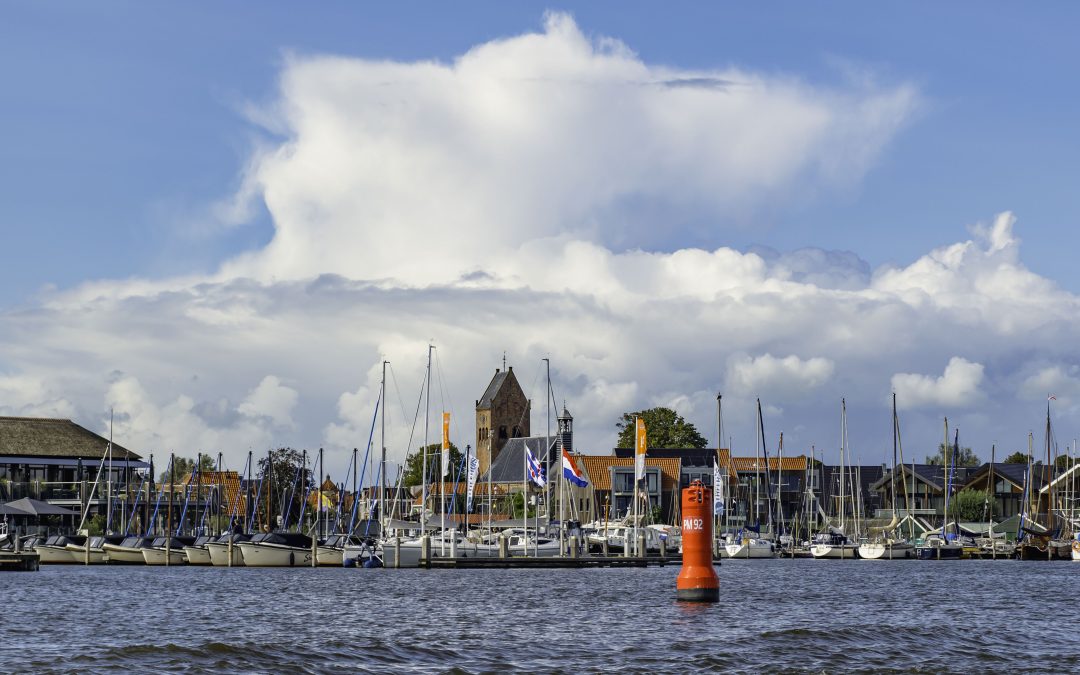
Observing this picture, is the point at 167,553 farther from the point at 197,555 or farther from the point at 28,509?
the point at 28,509

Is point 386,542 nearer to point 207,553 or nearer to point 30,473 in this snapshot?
point 207,553

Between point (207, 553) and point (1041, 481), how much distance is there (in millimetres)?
85548

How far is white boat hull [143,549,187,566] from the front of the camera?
102062 millimetres

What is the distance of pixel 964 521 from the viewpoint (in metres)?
142

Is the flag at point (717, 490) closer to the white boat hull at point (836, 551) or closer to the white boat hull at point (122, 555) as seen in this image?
the white boat hull at point (836, 551)

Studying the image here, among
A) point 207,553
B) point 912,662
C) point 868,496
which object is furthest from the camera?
point 868,496

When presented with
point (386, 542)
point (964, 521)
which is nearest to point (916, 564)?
point (964, 521)

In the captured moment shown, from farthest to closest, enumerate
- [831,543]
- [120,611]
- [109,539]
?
[831,543] < [109,539] < [120,611]

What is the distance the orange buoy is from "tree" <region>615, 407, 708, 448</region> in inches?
4979

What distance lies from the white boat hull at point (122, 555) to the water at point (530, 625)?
26.5 metres

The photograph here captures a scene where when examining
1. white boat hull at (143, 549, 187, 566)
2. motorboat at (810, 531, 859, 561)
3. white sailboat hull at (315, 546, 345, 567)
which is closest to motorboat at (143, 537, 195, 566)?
white boat hull at (143, 549, 187, 566)

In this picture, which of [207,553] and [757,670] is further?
[207,553]

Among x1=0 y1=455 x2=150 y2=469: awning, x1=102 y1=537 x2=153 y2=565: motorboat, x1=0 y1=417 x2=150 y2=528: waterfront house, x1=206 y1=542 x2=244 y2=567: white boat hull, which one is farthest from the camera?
x1=0 y1=455 x2=150 y2=469: awning

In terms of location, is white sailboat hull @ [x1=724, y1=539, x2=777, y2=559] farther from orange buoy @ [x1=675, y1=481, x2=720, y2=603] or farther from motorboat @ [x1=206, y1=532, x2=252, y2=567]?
orange buoy @ [x1=675, y1=481, x2=720, y2=603]
